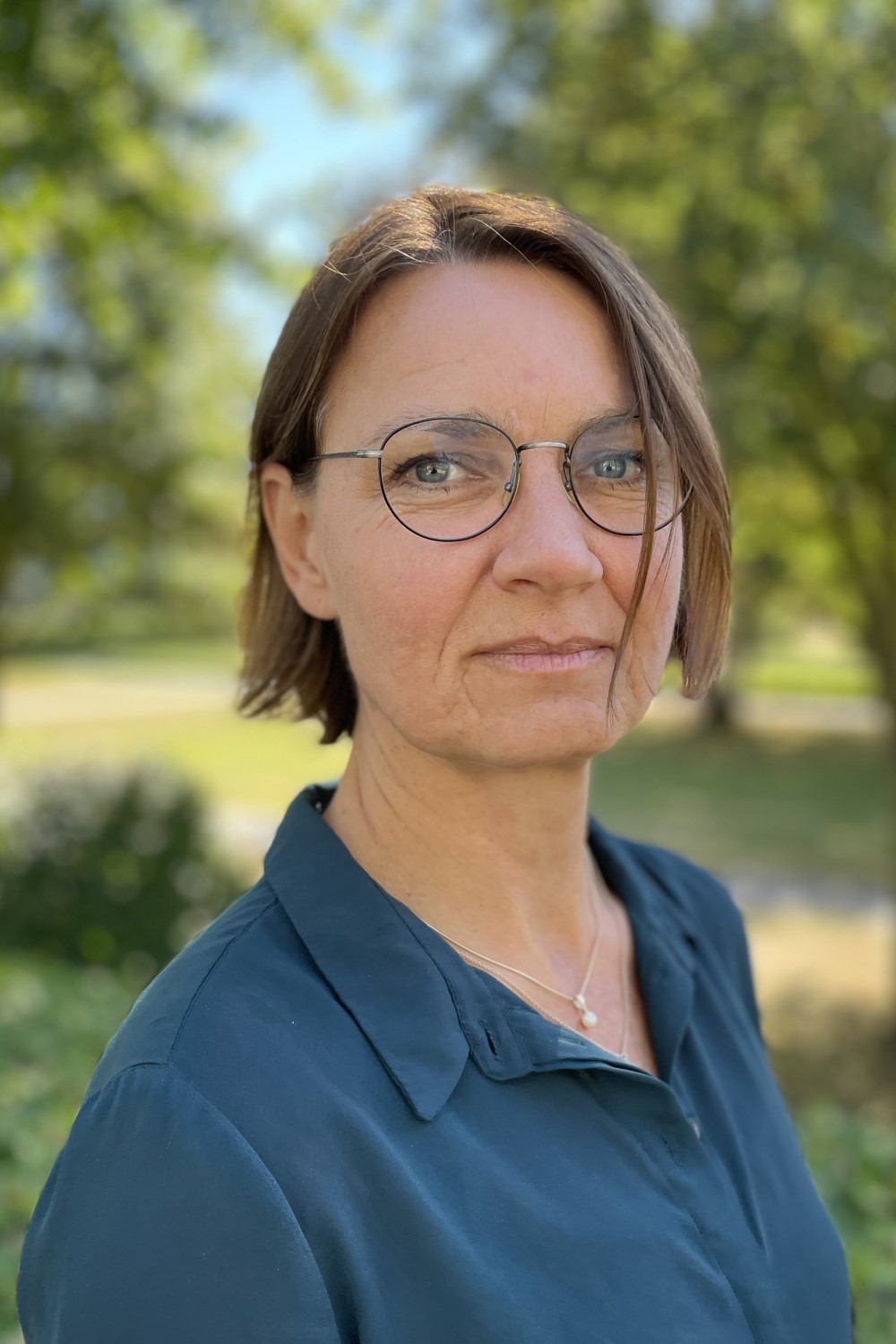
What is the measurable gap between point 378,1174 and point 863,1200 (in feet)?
10.8

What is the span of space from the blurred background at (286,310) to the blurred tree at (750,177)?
0.02m

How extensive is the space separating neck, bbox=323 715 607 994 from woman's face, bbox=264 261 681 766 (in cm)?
9

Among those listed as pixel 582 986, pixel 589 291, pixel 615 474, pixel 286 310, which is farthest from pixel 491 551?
pixel 286 310

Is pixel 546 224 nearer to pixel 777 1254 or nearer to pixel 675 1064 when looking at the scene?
pixel 675 1064

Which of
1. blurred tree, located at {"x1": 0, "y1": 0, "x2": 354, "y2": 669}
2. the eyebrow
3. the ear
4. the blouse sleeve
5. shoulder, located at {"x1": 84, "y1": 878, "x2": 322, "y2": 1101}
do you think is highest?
blurred tree, located at {"x1": 0, "y1": 0, "x2": 354, "y2": 669}

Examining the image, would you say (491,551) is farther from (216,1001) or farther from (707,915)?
(707,915)

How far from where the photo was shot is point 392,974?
4.73ft

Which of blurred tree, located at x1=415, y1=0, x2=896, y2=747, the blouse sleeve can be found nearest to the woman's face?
the blouse sleeve

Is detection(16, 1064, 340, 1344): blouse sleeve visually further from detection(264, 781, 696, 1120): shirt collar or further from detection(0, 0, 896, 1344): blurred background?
detection(0, 0, 896, 1344): blurred background

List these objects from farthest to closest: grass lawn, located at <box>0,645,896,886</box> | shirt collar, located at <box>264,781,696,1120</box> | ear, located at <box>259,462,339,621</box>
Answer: grass lawn, located at <box>0,645,896,886</box>
ear, located at <box>259,462,339,621</box>
shirt collar, located at <box>264,781,696,1120</box>

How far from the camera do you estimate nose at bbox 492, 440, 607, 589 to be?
144 cm

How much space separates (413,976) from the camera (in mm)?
1449

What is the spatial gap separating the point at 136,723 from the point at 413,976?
2962 centimetres

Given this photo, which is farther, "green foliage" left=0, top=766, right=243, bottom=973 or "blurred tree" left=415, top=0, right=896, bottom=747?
"green foliage" left=0, top=766, right=243, bottom=973
